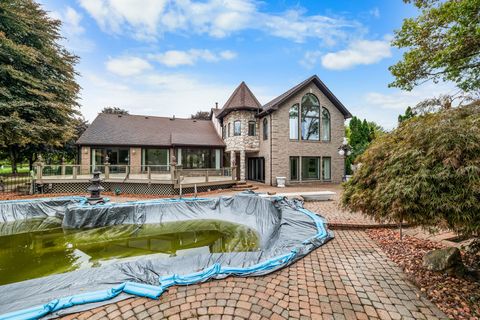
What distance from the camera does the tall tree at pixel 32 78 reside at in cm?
1209

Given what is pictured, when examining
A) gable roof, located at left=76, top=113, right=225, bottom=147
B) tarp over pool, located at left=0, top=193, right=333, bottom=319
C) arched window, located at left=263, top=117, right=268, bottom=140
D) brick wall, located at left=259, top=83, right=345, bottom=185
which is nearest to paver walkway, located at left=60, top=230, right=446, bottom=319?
tarp over pool, located at left=0, top=193, right=333, bottom=319

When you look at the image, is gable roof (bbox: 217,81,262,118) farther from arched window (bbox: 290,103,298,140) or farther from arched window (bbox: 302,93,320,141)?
arched window (bbox: 302,93,320,141)

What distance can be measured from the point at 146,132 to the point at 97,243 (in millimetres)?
13192

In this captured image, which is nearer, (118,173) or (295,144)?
(118,173)

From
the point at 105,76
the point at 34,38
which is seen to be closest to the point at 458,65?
the point at 105,76

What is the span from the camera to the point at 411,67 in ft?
28.3

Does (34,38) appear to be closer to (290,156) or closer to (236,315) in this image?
(290,156)

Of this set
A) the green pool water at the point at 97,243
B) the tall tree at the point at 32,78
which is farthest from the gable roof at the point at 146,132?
the green pool water at the point at 97,243

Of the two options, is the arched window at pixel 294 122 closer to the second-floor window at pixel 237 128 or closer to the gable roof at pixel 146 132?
the second-floor window at pixel 237 128

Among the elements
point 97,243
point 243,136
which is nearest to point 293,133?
point 243,136

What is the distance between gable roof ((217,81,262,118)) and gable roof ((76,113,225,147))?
9.69ft

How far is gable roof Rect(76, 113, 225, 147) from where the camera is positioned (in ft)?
53.5

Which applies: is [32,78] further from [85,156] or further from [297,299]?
[297,299]

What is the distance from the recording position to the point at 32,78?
1303 centimetres
